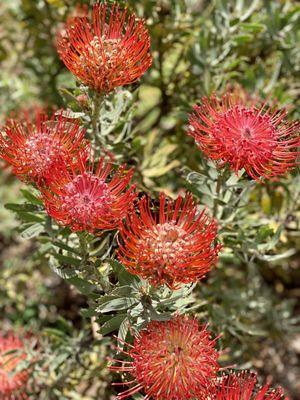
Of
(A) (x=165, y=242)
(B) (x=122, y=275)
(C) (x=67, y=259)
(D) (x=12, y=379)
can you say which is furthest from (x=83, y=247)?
(D) (x=12, y=379)

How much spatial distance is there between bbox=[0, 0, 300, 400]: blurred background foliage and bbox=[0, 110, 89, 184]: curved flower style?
0.44ft

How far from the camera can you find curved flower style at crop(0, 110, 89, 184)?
141 centimetres

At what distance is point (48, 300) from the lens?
8.76 ft

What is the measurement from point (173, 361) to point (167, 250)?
0.73 feet

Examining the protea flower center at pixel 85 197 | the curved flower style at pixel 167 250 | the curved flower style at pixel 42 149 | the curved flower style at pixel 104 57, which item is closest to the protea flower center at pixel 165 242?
the curved flower style at pixel 167 250

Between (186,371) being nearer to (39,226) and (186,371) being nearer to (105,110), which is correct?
(39,226)

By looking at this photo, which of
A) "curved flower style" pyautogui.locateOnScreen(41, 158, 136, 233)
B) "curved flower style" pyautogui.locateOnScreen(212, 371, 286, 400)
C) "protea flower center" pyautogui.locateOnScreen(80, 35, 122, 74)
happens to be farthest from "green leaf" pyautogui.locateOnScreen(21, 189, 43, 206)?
"curved flower style" pyautogui.locateOnScreen(212, 371, 286, 400)

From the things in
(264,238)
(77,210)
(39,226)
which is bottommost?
(264,238)

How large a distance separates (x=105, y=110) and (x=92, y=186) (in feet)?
1.56

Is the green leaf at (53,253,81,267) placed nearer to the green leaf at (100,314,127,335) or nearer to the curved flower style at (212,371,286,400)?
the green leaf at (100,314,127,335)

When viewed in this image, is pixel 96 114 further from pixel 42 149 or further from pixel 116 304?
pixel 116 304

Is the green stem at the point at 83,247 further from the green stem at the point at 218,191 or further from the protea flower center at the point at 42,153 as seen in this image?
the green stem at the point at 218,191

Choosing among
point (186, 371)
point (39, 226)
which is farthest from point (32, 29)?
point (186, 371)

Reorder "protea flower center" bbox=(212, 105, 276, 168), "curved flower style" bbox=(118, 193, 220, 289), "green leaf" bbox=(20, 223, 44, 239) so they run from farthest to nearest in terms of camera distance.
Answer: "green leaf" bbox=(20, 223, 44, 239)
"protea flower center" bbox=(212, 105, 276, 168)
"curved flower style" bbox=(118, 193, 220, 289)
